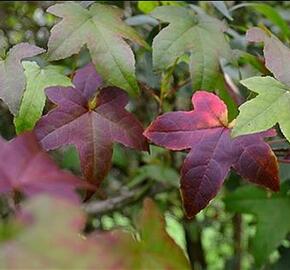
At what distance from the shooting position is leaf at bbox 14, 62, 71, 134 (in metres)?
0.89

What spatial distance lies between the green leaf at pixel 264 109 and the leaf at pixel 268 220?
17.9 inches

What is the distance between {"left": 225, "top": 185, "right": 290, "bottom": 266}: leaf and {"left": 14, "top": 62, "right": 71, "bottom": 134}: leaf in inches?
20.4

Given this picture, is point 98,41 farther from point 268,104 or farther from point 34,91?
point 268,104

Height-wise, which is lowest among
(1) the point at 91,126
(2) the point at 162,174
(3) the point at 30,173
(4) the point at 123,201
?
(4) the point at 123,201

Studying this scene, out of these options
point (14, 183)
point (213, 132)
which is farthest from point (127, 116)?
point (14, 183)

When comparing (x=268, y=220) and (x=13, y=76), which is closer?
(x=13, y=76)

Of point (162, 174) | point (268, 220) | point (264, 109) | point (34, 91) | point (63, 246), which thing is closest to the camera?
point (63, 246)

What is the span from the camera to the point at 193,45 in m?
0.96

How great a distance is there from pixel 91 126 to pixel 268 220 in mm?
510

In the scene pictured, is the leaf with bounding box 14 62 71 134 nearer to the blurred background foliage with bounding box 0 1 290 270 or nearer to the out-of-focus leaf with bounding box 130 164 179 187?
the blurred background foliage with bounding box 0 1 290 270

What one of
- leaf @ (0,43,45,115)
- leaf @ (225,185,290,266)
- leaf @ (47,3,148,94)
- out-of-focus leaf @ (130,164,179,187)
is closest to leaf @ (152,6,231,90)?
leaf @ (47,3,148,94)

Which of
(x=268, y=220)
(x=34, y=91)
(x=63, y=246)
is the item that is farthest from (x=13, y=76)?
(x=268, y=220)

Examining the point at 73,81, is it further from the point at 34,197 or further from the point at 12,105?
the point at 34,197

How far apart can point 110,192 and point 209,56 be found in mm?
992
